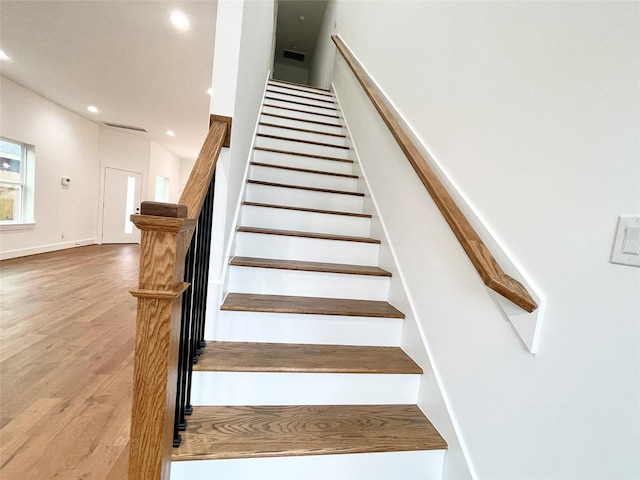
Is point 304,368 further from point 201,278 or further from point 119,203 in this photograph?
point 119,203

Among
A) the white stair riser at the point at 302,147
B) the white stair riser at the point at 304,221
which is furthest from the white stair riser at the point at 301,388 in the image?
the white stair riser at the point at 302,147

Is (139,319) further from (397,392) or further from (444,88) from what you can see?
(444,88)

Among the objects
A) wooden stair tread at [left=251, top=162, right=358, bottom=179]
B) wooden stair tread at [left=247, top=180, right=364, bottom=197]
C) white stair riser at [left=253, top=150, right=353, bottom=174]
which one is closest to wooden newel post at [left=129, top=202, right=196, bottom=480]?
wooden stair tread at [left=247, top=180, right=364, bottom=197]

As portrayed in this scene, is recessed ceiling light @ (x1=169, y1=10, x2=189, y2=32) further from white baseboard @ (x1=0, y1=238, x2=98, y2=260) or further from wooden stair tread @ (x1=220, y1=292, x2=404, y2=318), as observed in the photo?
white baseboard @ (x1=0, y1=238, x2=98, y2=260)

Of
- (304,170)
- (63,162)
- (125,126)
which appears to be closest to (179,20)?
(304,170)

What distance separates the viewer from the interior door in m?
7.01

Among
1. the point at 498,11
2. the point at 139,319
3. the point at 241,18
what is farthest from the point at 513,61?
the point at 139,319

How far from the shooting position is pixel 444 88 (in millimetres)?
1363

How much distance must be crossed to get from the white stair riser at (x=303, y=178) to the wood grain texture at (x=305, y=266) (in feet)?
2.77

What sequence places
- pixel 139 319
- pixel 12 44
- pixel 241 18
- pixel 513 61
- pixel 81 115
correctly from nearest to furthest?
pixel 139 319 → pixel 513 61 → pixel 241 18 → pixel 12 44 → pixel 81 115

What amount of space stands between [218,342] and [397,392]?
83 centimetres

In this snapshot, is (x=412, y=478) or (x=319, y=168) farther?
(x=319, y=168)

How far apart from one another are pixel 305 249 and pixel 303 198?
0.52 metres

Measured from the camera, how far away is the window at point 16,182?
458 centimetres
